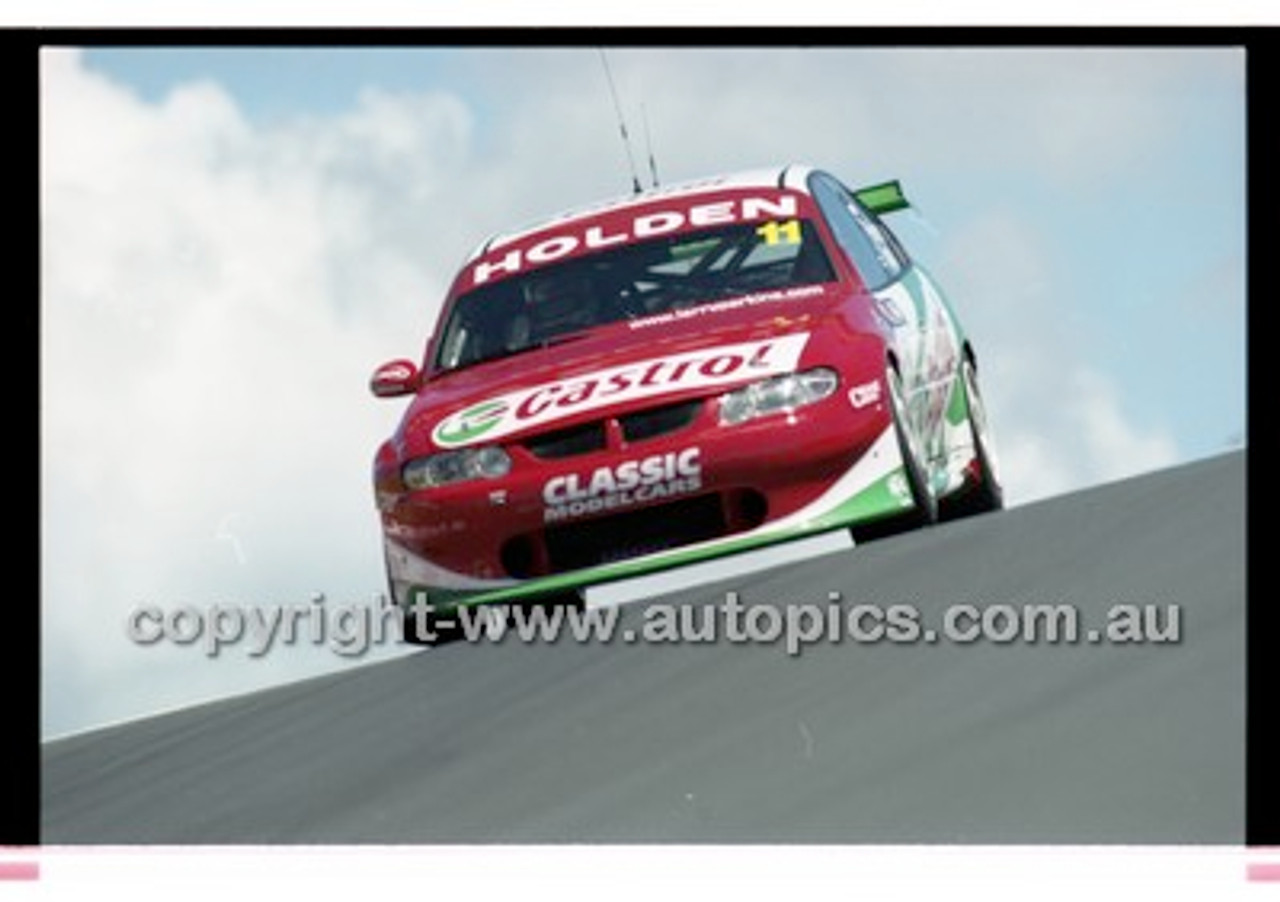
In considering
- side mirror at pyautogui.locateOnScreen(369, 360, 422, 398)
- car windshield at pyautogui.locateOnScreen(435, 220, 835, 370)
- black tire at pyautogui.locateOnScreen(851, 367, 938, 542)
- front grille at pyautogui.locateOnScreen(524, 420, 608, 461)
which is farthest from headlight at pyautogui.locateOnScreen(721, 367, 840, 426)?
side mirror at pyautogui.locateOnScreen(369, 360, 422, 398)

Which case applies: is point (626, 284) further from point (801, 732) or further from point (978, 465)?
point (801, 732)

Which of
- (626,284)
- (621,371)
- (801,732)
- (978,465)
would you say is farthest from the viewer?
(978,465)

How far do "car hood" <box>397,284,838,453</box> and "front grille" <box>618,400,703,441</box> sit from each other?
1.0 inches

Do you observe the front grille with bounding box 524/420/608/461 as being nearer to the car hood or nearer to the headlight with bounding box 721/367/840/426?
the car hood

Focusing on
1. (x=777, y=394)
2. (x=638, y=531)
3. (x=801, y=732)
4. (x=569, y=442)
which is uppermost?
(x=777, y=394)

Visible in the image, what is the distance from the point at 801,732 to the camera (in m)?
6.28

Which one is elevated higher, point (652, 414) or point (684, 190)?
point (684, 190)

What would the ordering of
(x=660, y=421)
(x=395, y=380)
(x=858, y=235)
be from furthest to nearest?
(x=858, y=235) → (x=395, y=380) → (x=660, y=421)

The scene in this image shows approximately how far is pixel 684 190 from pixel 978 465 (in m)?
1.11

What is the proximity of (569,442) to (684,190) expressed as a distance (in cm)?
122

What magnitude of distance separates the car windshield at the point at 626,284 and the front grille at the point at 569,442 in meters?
0.53

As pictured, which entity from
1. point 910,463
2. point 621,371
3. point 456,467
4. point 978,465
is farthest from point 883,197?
point 456,467

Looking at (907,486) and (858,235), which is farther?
(858,235)
